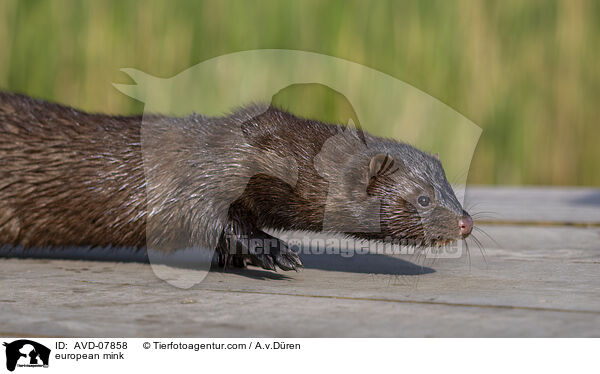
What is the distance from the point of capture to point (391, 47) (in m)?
7.31

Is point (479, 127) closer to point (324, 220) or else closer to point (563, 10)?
point (563, 10)

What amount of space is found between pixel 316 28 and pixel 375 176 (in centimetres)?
392

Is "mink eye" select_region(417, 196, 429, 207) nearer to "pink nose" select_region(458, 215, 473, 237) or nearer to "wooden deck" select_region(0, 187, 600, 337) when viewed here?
"pink nose" select_region(458, 215, 473, 237)

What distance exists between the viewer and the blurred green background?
716 cm

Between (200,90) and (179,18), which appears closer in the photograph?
(200,90)

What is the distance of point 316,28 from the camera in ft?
24.2
